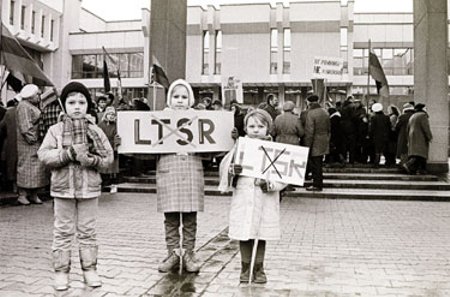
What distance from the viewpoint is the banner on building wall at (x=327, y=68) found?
1694cm

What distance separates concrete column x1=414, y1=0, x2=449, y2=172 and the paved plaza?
17.5 feet

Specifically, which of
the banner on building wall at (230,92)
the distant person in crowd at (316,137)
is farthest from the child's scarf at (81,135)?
the banner on building wall at (230,92)

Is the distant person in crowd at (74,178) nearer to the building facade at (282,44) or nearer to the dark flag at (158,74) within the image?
the dark flag at (158,74)

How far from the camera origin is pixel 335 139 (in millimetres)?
16078

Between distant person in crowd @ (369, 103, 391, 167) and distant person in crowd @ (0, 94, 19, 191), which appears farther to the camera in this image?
distant person in crowd @ (369, 103, 391, 167)

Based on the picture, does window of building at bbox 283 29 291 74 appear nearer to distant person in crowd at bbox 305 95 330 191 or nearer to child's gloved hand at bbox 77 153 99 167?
distant person in crowd at bbox 305 95 330 191

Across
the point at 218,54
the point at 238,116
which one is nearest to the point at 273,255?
A: the point at 238,116

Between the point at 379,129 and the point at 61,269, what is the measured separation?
1256 cm

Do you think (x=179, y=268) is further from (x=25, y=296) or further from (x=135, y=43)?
(x=135, y=43)

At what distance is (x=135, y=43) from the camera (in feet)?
153

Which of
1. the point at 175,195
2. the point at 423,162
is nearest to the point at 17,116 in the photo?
the point at 175,195

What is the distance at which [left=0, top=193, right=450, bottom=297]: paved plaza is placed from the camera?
201 inches

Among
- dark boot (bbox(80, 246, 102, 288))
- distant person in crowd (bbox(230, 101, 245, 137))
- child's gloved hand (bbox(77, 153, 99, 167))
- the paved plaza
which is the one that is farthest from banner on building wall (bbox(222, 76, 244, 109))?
dark boot (bbox(80, 246, 102, 288))

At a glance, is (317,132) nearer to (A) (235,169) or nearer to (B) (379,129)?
(B) (379,129)
